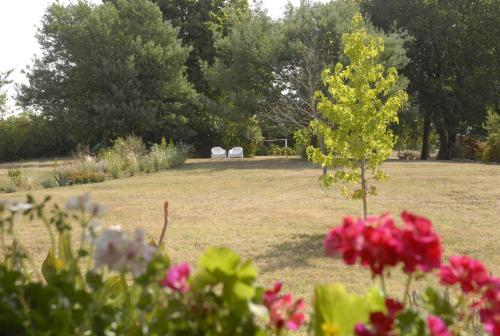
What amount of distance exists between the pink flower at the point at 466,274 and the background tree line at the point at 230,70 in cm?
2210

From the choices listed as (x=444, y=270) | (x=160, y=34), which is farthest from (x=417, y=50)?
(x=444, y=270)

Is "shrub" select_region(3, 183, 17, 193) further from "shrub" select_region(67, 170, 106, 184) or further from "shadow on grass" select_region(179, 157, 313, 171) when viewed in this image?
"shadow on grass" select_region(179, 157, 313, 171)

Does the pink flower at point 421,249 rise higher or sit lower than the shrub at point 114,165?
higher

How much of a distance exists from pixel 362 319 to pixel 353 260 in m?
0.16

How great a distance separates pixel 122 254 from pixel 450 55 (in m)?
28.9

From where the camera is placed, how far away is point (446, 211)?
377 inches

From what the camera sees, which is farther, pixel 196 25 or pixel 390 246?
pixel 196 25

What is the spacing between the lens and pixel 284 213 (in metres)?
9.69

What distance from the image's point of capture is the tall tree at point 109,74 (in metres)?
26.2

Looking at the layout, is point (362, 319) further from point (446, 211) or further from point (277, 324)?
point (446, 211)

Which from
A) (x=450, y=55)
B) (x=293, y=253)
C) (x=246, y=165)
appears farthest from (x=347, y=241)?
(x=450, y=55)

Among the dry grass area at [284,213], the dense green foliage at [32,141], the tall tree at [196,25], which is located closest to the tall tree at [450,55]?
the tall tree at [196,25]

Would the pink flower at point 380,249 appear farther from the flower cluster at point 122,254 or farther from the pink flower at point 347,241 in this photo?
the flower cluster at point 122,254

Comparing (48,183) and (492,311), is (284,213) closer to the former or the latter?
(48,183)
